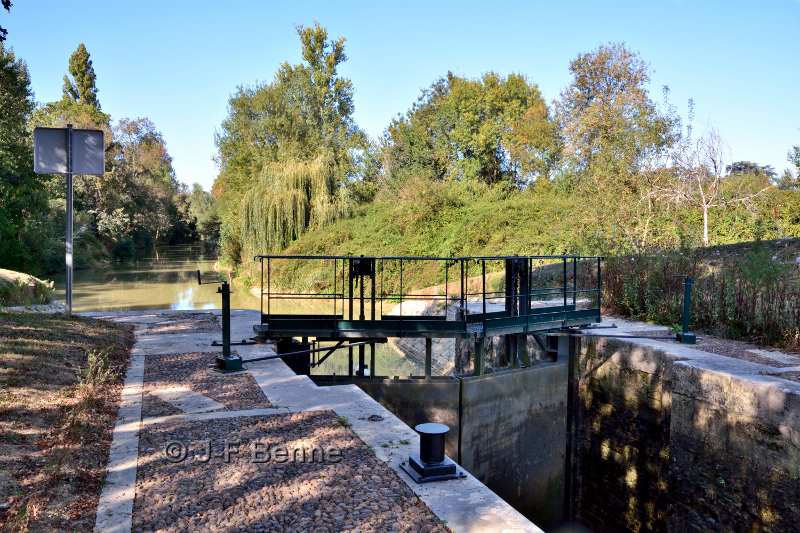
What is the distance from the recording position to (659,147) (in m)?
21.3

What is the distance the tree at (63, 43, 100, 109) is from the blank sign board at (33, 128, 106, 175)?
5302 cm

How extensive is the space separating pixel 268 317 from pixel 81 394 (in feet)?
10.3

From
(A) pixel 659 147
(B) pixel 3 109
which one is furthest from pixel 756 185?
(B) pixel 3 109

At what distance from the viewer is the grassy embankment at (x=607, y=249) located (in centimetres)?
991

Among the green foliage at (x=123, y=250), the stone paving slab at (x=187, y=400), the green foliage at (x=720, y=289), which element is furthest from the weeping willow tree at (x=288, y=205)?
the stone paving slab at (x=187, y=400)

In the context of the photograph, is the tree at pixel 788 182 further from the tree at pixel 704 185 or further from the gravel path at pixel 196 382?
the gravel path at pixel 196 382

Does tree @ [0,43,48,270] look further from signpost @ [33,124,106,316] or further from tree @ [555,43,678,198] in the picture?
tree @ [555,43,678,198]

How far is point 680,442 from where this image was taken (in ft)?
23.8

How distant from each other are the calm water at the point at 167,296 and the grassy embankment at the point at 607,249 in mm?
3060

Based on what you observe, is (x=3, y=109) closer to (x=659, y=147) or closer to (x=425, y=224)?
(x=425, y=224)

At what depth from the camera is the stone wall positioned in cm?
602

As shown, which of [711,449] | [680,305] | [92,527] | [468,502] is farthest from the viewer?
[680,305]

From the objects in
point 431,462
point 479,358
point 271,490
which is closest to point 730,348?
point 479,358

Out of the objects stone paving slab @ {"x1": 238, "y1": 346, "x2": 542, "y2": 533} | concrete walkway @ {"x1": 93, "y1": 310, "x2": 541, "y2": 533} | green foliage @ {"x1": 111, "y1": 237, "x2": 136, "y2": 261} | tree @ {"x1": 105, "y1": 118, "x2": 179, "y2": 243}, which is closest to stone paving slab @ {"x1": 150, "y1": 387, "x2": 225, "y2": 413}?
concrete walkway @ {"x1": 93, "y1": 310, "x2": 541, "y2": 533}
